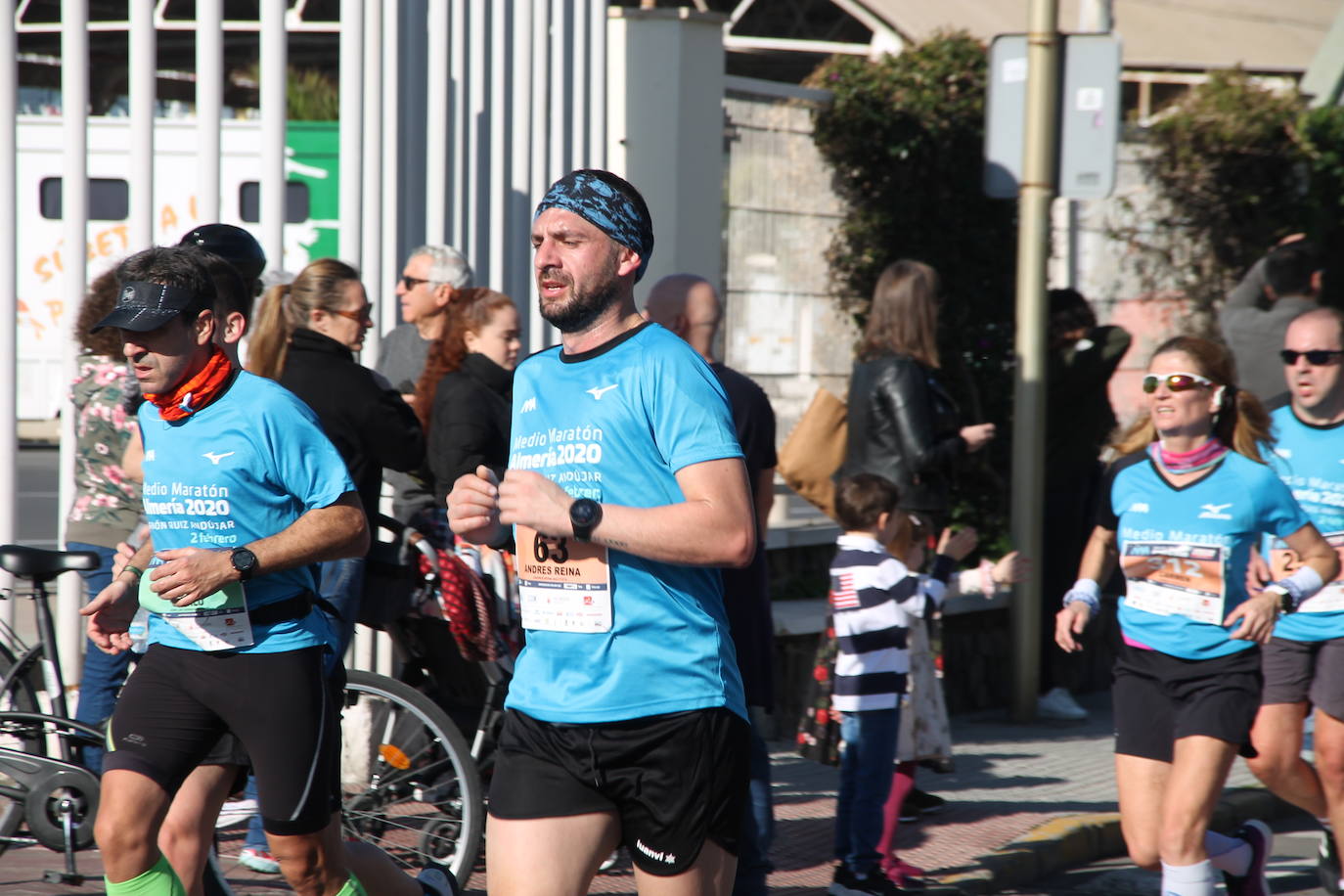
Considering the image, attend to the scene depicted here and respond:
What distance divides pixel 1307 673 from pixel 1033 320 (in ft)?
9.95

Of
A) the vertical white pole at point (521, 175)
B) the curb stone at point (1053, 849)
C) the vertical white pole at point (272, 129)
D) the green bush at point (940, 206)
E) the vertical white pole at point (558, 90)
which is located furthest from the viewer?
the green bush at point (940, 206)

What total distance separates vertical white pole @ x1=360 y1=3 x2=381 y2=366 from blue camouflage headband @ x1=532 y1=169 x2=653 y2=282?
3538 mm

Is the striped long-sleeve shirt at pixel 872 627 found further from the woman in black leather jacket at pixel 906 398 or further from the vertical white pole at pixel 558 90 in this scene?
the vertical white pole at pixel 558 90

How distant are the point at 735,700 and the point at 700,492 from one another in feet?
1.44

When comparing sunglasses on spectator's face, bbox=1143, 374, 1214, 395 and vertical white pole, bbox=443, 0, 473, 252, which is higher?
vertical white pole, bbox=443, 0, 473, 252

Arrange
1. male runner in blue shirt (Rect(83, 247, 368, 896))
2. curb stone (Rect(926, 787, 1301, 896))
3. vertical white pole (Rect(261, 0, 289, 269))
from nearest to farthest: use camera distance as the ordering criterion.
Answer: male runner in blue shirt (Rect(83, 247, 368, 896)) → curb stone (Rect(926, 787, 1301, 896)) → vertical white pole (Rect(261, 0, 289, 269))

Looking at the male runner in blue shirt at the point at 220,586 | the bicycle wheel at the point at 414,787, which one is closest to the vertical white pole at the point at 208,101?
the bicycle wheel at the point at 414,787

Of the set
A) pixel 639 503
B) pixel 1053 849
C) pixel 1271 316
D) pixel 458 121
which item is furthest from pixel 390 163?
pixel 1271 316

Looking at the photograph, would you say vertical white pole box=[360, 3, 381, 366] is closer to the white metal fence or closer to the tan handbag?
the white metal fence

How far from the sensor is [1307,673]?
5.51 meters

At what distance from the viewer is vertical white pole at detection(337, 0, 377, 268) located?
21.6ft

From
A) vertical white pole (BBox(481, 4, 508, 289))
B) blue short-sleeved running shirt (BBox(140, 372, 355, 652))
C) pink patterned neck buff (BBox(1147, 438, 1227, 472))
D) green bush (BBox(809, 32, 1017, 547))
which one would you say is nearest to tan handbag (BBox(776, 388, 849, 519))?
vertical white pole (BBox(481, 4, 508, 289))

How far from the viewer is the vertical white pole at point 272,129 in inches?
248

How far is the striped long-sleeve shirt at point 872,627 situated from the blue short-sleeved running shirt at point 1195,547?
721 millimetres
